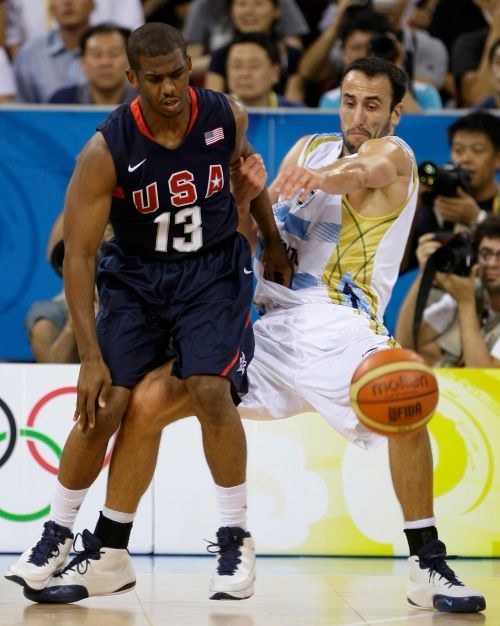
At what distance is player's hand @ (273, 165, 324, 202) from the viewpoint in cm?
422

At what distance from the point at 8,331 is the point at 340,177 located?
3.42 meters

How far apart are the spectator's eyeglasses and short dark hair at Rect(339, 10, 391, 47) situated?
7.59ft

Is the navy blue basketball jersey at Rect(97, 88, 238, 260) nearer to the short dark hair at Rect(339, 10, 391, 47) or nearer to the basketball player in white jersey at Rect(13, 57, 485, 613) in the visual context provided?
the basketball player in white jersey at Rect(13, 57, 485, 613)

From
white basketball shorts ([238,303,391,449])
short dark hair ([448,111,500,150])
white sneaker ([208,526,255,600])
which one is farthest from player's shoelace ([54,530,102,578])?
short dark hair ([448,111,500,150])

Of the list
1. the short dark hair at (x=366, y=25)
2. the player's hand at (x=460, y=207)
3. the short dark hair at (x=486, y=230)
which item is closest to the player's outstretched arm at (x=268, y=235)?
the short dark hair at (x=486, y=230)

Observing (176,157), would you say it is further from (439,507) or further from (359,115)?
(439,507)

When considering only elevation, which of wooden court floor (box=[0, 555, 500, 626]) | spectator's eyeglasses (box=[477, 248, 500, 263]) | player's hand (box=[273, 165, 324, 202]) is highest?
Result: player's hand (box=[273, 165, 324, 202])

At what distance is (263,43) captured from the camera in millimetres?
8156

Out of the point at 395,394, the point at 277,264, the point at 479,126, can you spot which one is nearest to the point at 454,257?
the point at 479,126

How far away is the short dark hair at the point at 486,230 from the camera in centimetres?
666

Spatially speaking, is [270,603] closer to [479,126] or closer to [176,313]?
[176,313]

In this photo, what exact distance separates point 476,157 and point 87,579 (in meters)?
3.97

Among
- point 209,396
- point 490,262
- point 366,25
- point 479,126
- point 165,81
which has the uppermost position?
point 366,25

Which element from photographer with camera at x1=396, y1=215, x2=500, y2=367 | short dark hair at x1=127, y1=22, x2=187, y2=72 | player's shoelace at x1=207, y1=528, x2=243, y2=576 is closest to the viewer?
short dark hair at x1=127, y1=22, x2=187, y2=72
